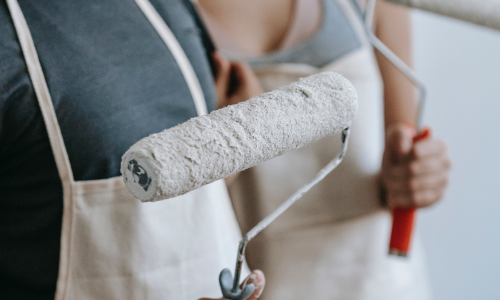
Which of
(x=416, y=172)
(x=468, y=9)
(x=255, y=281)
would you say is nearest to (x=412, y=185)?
(x=416, y=172)

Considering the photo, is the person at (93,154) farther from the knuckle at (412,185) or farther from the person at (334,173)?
the knuckle at (412,185)

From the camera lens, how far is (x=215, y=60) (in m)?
0.40

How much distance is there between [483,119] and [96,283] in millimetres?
714

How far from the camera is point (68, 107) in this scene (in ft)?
0.92

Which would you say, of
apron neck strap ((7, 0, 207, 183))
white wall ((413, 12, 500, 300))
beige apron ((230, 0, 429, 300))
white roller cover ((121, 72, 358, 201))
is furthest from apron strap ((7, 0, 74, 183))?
white wall ((413, 12, 500, 300))

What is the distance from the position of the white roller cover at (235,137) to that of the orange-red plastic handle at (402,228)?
0.32m

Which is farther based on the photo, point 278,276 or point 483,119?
point 483,119

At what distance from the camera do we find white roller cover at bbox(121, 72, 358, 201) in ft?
0.49

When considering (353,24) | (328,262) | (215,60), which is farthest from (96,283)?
(353,24)

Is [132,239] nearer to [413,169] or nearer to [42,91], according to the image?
[42,91]

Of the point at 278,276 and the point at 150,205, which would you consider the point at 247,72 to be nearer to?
the point at 150,205

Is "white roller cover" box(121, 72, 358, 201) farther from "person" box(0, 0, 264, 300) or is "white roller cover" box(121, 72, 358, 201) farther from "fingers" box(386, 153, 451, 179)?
"fingers" box(386, 153, 451, 179)

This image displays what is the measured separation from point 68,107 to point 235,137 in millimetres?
170

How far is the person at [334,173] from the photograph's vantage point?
495 millimetres
